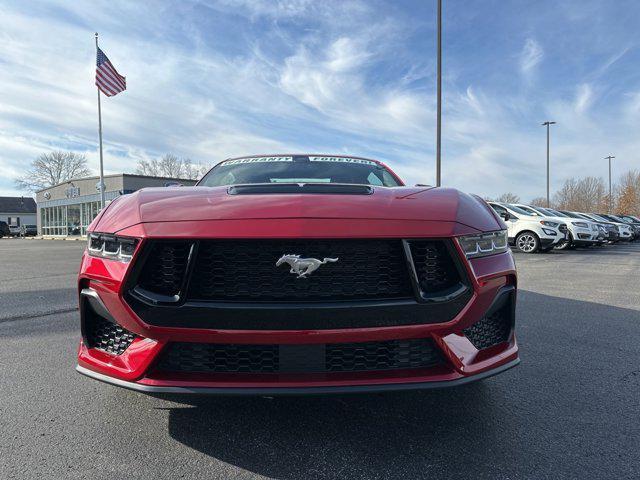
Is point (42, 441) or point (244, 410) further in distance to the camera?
point (244, 410)

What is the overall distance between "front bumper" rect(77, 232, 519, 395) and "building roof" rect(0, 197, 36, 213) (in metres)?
85.5

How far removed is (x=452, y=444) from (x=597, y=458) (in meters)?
0.57

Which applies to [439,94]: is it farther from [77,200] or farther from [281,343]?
[77,200]

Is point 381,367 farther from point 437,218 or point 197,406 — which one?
point 197,406

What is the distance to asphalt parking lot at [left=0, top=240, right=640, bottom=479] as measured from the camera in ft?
5.57

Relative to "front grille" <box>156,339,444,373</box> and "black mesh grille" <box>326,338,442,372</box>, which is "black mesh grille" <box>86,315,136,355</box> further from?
"black mesh grille" <box>326,338,442,372</box>

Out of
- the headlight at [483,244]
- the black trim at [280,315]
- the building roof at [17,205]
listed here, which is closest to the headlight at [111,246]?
the black trim at [280,315]

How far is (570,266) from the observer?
377 inches

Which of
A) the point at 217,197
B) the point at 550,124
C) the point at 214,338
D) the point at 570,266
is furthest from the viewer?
the point at 550,124

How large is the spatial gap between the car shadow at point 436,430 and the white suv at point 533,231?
11.4 m

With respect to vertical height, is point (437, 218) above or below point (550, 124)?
below

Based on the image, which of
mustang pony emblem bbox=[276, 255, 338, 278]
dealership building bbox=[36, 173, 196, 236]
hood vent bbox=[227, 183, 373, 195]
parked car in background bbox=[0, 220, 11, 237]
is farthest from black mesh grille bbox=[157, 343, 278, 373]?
parked car in background bbox=[0, 220, 11, 237]

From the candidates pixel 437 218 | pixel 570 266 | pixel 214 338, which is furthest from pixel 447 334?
pixel 570 266

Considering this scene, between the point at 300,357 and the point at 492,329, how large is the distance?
2.92ft
